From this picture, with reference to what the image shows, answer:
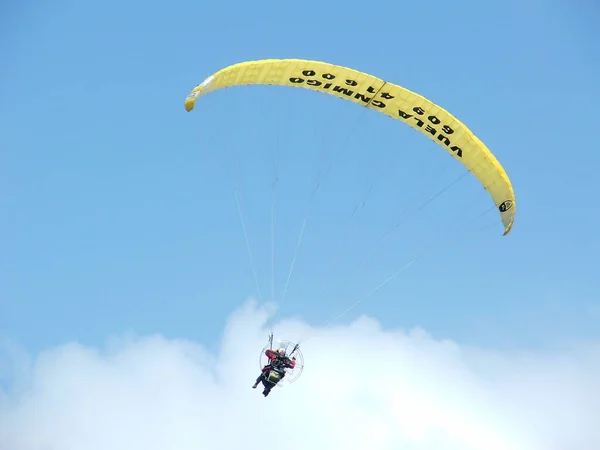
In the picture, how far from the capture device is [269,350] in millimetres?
35562

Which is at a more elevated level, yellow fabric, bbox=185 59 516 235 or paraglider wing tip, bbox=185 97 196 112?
yellow fabric, bbox=185 59 516 235

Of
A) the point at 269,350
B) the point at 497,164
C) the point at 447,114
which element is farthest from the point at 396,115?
the point at 269,350

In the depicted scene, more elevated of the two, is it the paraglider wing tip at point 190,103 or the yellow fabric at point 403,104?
the yellow fabric at point 403,104

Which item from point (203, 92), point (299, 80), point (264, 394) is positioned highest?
point (299, 80)

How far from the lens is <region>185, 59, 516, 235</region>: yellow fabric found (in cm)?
3428

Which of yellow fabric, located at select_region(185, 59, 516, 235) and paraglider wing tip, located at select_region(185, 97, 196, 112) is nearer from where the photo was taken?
paraglider wing tip, located at select_region(185, 97, 196, 112)

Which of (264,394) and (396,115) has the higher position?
(396,115)

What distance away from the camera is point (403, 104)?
1377 inches

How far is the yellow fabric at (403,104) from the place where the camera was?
34281mm

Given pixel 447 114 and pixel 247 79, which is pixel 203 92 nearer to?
pixel 247 79

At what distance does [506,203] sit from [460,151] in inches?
101

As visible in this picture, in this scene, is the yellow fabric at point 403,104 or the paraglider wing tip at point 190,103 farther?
the yellow fabric at point 403,104

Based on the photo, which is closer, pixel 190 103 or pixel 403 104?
pixel 190 103

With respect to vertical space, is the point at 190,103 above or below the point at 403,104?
below
